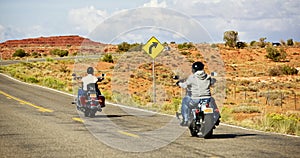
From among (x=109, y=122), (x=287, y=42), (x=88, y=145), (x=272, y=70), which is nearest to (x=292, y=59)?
(x=272, y=70)

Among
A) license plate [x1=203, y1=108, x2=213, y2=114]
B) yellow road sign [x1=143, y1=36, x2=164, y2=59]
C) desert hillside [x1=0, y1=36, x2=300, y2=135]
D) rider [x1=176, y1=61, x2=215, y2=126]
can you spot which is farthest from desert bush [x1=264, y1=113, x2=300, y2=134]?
yellow road sign [x1=143, y1=36, x2=164, y2=59]

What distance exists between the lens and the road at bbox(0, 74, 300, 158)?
934 centimetres

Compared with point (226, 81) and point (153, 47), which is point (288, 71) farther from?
point (153, 47)

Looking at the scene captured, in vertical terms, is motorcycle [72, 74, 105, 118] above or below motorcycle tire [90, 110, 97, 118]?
above

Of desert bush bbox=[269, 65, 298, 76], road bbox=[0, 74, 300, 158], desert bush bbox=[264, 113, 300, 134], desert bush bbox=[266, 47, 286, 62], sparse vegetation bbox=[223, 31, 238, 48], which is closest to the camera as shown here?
road bbox=[0, 74, 300, 158]

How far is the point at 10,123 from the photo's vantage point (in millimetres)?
14805

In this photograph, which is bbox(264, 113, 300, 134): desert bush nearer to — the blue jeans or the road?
the road

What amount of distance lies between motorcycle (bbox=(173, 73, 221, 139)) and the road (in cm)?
30

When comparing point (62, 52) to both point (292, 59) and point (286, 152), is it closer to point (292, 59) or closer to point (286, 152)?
point (292, 59)

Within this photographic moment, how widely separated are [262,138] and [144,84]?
33280 mm

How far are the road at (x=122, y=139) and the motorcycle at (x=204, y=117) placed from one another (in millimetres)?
295

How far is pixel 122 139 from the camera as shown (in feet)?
36.7

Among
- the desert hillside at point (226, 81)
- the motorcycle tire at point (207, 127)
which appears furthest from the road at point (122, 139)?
the desert hillside at point (226, 81)

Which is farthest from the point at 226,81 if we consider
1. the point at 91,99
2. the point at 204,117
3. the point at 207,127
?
the point at 204,117
